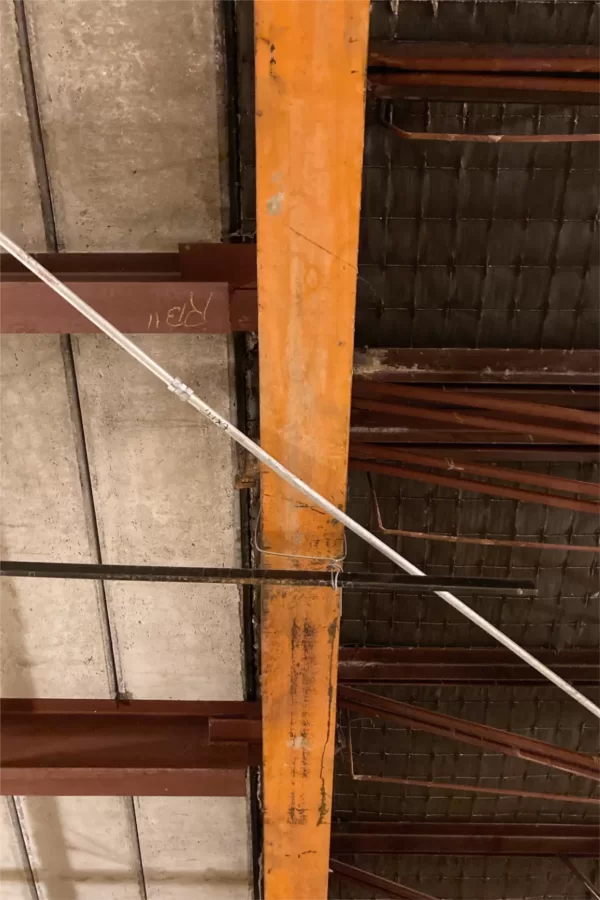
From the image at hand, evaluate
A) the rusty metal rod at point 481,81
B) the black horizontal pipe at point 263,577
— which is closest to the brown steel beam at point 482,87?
the rusty metal rod at point 481,81

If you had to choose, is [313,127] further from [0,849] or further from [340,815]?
[0,849]

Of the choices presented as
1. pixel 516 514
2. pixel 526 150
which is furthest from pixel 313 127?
pixel 516 514

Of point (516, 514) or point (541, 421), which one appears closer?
point (541, 421)

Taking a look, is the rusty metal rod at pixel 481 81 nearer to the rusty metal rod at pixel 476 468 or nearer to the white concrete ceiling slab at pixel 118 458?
the white concrete ceiling slab at pixel 118 458

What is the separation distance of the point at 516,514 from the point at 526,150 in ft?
8.08

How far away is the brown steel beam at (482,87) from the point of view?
11.2 ft

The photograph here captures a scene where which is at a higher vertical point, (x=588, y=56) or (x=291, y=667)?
(x=588, y=56)

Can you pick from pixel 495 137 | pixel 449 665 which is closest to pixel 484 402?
pixel 495 137

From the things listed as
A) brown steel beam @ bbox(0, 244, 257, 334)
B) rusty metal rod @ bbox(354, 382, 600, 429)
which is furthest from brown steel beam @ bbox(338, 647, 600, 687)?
brown steel beam @ bbox(0, 244, 257, 334)

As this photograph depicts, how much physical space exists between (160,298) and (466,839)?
5208 mm

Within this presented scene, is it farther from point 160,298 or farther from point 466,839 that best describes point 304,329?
point 466,839

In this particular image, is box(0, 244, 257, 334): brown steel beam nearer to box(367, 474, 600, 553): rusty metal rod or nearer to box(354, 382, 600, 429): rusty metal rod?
box(354, 382, 600, 429): rusty metal rod

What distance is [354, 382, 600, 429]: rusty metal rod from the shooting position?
12.7 feet

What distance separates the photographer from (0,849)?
5012 millimetres
